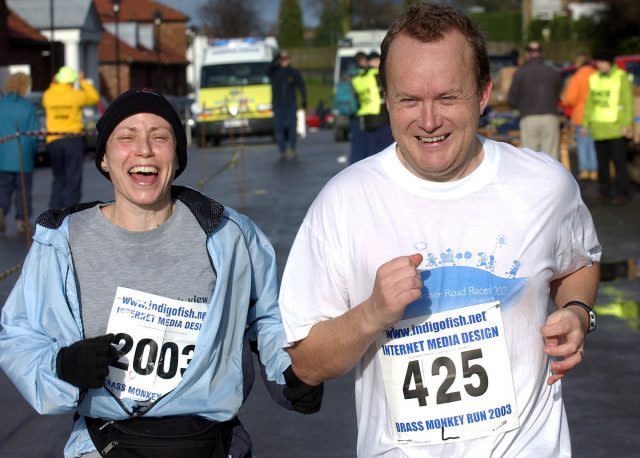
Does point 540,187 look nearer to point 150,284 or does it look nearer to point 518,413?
point 518,413

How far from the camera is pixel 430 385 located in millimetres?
3244

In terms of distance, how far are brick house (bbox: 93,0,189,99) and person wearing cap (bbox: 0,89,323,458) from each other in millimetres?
68553

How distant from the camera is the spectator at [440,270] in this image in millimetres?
3164

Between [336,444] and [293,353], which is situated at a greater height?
[293,353]

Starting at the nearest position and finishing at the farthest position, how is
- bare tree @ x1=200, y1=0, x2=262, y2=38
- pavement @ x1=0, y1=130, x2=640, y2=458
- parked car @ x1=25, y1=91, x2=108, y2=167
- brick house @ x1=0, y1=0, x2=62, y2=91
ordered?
Result: pavement @ x1=0, y1=130, x2=640, y2=458 → parked car @ x1=25, y1=91, x2=108, y2=167 → brick house @ x1=0, y1=0, x2=62, y2=91 → bare tree @ x1=200, y1=0, x2=262, y2=38

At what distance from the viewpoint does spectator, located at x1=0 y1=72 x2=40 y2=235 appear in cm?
1545

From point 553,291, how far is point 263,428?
11.7 feet

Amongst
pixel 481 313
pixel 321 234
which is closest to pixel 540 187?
pixel 481 313

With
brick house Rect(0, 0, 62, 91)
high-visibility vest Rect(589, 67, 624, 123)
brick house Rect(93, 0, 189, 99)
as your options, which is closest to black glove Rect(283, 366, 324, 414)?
high-visibility vest Rect(589, 67, 624, 123)

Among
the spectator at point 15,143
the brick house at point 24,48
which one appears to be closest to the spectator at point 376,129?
the spectator at point 15,143

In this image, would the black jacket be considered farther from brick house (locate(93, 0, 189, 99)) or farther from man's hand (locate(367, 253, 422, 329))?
brick house (locate(93, 0, 189, 99))

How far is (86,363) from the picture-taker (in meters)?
3.66

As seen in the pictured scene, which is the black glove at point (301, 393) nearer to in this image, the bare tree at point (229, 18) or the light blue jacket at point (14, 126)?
the light blue jacket at point (14, 126)

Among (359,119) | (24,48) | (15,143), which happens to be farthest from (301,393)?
(24,48)
